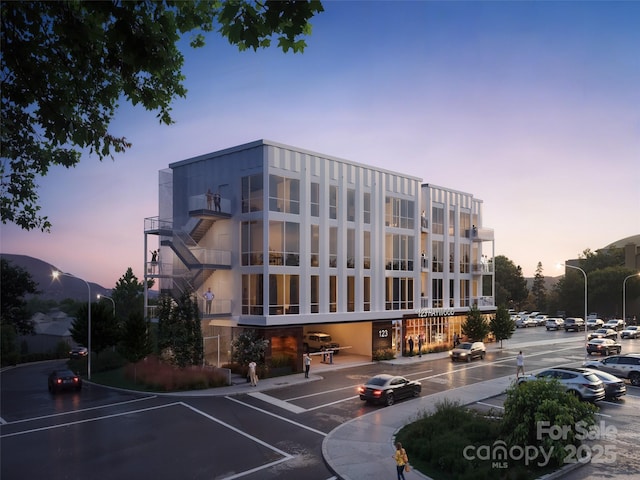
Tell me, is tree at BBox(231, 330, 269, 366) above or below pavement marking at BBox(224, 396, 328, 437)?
above

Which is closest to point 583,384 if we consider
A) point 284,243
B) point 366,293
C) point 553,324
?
point 366,293

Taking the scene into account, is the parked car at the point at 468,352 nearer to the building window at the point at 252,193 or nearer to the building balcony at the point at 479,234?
the building balcony at the point at 479,234

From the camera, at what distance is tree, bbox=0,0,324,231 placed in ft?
20.0

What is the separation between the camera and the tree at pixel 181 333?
2845 cm

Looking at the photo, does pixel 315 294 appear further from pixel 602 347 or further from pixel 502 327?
pixel 602 347

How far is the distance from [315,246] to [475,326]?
1951cm

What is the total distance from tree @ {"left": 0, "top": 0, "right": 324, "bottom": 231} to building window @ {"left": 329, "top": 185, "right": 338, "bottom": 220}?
89.1 feet

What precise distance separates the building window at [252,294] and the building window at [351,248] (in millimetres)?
8279

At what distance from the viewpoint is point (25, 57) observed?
23.3 feet

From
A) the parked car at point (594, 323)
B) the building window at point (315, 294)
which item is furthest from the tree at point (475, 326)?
the parked car at point (594, 323)

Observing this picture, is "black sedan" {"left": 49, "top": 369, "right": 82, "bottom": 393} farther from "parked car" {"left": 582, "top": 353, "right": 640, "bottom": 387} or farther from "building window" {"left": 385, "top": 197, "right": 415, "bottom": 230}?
"parked car" {"left": 582, "top": 353, "right": 640, "bottom": 387}

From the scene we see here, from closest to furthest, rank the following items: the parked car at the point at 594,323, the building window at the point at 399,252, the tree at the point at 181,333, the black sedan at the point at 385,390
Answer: the black sedan at the point at 385,390
the tree at the point at 181,333
the building window at the point at 399,252
the parked car at the point at 594,323

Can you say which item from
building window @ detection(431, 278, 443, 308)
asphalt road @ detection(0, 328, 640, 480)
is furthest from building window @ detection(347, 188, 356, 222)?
asphalt road @ detection(0, 328, 640, 480)

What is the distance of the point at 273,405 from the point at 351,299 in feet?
51.6
